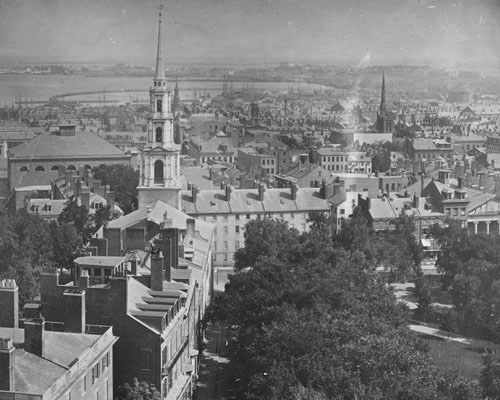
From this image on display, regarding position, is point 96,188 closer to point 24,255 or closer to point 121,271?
point 24,255

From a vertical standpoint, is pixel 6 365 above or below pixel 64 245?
below

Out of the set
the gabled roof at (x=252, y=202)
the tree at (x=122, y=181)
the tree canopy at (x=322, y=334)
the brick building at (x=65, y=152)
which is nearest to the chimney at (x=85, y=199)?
the gabled roof at (x=252, y=202)

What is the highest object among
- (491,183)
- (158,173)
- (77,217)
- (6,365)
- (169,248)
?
(158,173)

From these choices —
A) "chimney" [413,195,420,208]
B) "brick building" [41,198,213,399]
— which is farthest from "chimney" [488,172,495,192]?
"brick building" [41,198,213,399]

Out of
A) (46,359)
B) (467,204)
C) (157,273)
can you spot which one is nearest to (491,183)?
(467,204)

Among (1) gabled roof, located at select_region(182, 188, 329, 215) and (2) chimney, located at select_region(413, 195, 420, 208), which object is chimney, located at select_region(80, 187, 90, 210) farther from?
(2) chimney, located at select_region(413, 195, 420, 208)

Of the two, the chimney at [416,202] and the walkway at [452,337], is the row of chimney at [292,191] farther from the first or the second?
the walkway at [452,337]

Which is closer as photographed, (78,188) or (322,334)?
(322,334)

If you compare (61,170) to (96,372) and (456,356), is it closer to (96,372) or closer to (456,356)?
(456,356)

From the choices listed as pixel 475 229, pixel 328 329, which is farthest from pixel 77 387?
pixel 475 229
